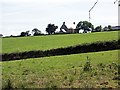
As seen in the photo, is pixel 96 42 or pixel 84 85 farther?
pixel 96 42

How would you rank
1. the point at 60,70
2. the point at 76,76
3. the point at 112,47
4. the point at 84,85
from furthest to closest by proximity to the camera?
the point at 112,47
the point at 60,70
the point at 76,76
the point at 84,85

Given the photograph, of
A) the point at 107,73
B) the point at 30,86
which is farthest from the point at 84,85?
the point at 107,73

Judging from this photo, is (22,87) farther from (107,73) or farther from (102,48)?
(102,48)

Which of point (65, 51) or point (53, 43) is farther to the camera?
point (53, 43)

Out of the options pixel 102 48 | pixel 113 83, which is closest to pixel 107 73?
pixel 113 83

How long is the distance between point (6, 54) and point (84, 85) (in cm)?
2867

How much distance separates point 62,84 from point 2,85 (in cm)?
301

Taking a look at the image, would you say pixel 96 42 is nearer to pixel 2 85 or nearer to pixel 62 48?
pixel 62 48

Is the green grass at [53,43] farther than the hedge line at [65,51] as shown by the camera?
Yes

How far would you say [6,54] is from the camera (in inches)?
1772

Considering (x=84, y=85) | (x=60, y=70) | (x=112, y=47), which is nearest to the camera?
(x=84, y=85)

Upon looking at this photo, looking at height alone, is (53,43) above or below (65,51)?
above

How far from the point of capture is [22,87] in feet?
58.5

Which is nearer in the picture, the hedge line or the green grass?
the hedge line
